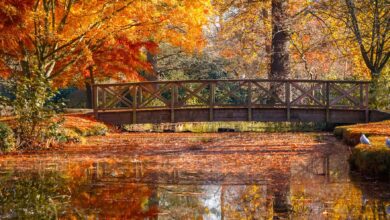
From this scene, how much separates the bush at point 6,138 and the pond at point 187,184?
1.61 ft

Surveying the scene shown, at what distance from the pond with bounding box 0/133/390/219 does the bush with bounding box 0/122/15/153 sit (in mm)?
490

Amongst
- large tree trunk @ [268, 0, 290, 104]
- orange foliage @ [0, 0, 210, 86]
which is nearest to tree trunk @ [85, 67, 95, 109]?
orange foliage @ [0, 0, 210, 86]

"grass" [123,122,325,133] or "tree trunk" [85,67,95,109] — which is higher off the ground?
"tree trunk" [85,67,95,109]

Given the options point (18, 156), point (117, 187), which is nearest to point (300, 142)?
point (18, 156)

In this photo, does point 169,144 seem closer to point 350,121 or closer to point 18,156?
point 18,156

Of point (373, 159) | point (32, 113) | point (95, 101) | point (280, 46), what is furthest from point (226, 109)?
point (373, 159)

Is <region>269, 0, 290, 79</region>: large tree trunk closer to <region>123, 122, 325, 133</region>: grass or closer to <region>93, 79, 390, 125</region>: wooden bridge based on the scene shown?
<region>123, 122, 325, 133</region>: grass

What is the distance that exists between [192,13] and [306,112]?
239 inches

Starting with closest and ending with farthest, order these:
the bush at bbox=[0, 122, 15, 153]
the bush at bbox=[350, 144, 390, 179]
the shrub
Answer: the bush at bbox=[350, 144, 390, 179] → the bush at bbox=[0, 122, 15, 153] → the shrub

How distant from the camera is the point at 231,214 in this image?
24.4ft

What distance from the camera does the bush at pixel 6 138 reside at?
1365 centimetres

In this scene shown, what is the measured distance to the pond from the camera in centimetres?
756

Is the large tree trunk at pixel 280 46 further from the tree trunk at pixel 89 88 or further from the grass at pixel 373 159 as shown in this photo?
the grass at pixel 373 159

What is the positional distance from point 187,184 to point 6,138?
18.3 ft
